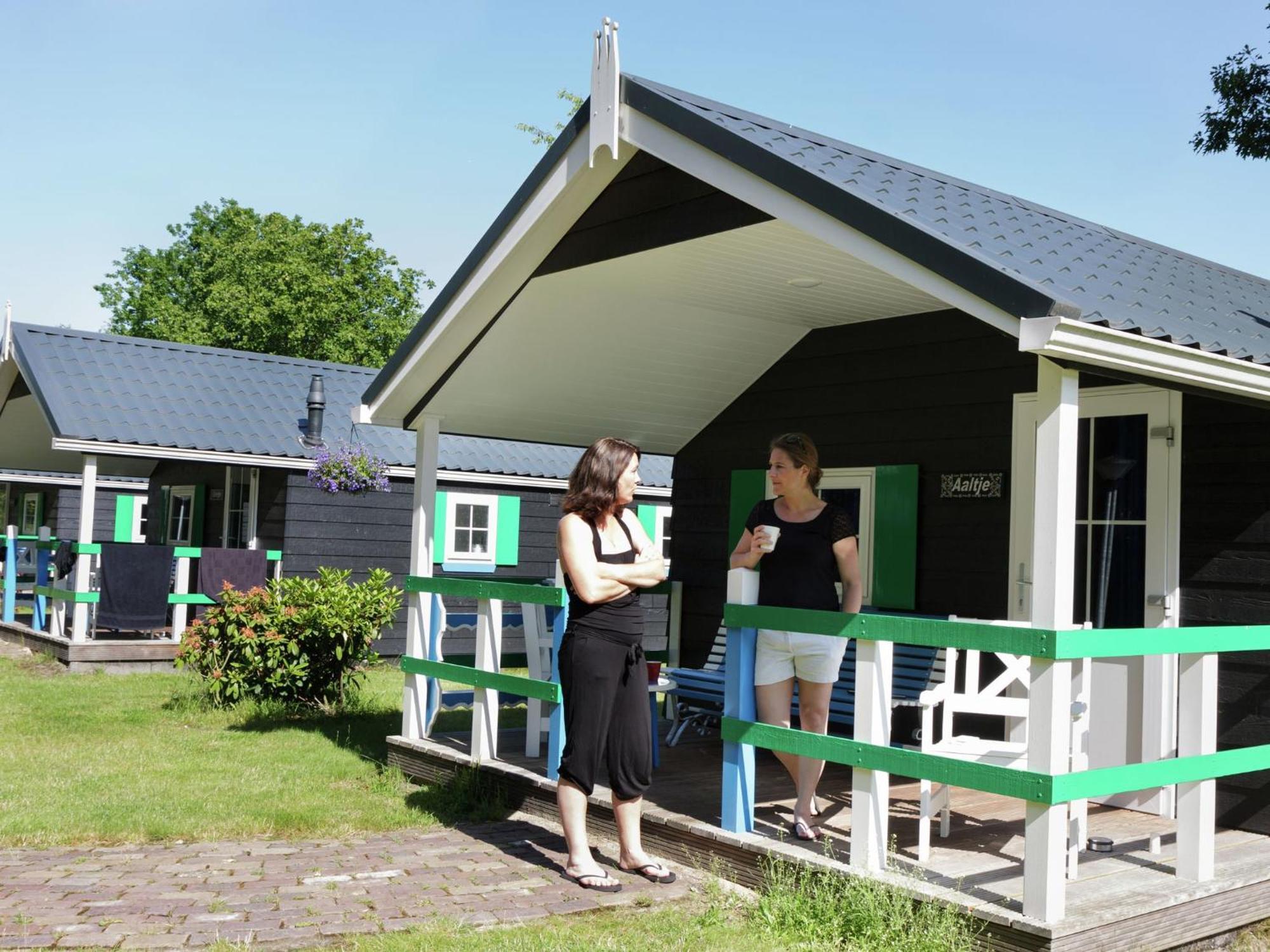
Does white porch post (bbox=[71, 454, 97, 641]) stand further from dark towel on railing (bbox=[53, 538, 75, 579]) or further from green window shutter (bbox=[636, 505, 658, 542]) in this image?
green window shutter (bbox=[636, 505, 658, 542])

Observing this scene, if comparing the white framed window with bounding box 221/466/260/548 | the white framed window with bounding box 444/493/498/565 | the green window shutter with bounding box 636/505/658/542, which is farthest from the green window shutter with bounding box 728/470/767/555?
the white framed window with bounding box 221/466/260/548

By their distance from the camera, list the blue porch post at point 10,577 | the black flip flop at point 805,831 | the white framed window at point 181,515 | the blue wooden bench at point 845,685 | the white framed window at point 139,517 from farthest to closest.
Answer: the white framed window at point 139,517, the white framed window at point 181,515, the blue porch post at point 10,577, the blue wooden bench at point 845,685, the black flip flop at point 805,831

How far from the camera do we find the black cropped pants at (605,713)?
497 centimetres

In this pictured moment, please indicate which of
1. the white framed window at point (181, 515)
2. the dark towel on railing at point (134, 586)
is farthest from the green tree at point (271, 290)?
the dark towel on railing at point (134, 586)

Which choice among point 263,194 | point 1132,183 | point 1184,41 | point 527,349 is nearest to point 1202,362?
point 527,349

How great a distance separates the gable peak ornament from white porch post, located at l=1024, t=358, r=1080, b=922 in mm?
2599

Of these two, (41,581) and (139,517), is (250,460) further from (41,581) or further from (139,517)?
(139,517)

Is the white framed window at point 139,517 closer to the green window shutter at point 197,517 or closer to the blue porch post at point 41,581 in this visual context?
the green window shutter at point 197,517

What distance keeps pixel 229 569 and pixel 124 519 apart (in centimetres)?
1110

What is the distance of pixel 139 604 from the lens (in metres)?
→ 13.5

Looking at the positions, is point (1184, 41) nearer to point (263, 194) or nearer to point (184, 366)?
point (184, 366)

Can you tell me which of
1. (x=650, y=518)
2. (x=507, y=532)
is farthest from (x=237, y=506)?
(x=650, y=518)

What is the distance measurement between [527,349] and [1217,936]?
479cm

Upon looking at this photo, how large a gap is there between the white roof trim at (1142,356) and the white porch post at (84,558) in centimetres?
1156
